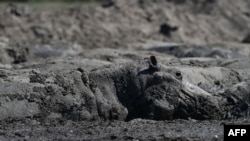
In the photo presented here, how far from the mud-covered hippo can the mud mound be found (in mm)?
9267

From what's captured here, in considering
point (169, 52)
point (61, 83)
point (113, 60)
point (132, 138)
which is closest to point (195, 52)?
point (169, 52)

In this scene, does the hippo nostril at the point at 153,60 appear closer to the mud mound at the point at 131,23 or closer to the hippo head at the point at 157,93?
the hippo head at the point at 157,93

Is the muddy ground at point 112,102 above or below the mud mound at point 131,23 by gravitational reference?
below

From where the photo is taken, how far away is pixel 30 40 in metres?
20.5

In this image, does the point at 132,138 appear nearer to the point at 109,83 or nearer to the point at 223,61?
the point at 109,83

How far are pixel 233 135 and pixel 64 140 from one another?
2.10 meters

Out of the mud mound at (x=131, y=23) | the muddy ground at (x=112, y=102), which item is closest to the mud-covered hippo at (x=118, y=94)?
the muddy ground at (x=112, y=102)

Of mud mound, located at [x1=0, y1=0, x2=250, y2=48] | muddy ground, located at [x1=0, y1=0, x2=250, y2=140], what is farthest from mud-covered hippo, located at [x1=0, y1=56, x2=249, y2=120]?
mud mound, located at [x1=0, y1=0, x2=250, y2=48]

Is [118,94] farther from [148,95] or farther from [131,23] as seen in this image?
[131,23]

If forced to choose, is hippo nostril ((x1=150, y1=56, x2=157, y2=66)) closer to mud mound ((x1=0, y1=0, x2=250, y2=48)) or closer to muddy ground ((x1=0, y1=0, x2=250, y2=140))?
muddy ground ((x1=0, y1=0, x2=250, y2=140))

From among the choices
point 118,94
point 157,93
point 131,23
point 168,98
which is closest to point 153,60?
point 157,93

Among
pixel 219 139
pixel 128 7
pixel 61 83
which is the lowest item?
pixel 219 139

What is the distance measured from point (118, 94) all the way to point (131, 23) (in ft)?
40.6

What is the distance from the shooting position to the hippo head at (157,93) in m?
10.5
